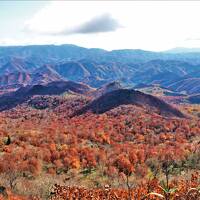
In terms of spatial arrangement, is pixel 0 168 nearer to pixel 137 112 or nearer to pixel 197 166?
pixel 197 166

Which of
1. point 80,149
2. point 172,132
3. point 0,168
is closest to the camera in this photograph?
point 0,168

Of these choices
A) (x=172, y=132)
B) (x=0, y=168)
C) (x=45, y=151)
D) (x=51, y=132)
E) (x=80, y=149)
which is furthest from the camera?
(x=172, y=132)

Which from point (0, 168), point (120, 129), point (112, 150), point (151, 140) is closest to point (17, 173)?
point (0, 168)

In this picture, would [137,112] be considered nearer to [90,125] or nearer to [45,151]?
[90,125]

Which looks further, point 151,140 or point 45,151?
point 151,140

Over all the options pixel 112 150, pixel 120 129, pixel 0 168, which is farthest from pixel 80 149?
pixel 120 129

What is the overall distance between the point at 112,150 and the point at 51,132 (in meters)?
27.1

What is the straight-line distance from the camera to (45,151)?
116 metres

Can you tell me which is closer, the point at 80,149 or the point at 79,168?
the point at 79,168

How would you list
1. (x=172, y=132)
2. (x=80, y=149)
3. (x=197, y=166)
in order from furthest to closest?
1. (x=172, y=132)
2. (x=80, y=149)
3. (x=197, y=166)

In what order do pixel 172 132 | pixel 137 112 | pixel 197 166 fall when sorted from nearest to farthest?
1. pixel 197 166
2. pixel 172 132
3. pixel 137 112

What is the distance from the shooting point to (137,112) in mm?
198875

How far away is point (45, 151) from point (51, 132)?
99.1ft

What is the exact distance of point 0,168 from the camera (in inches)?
3728
